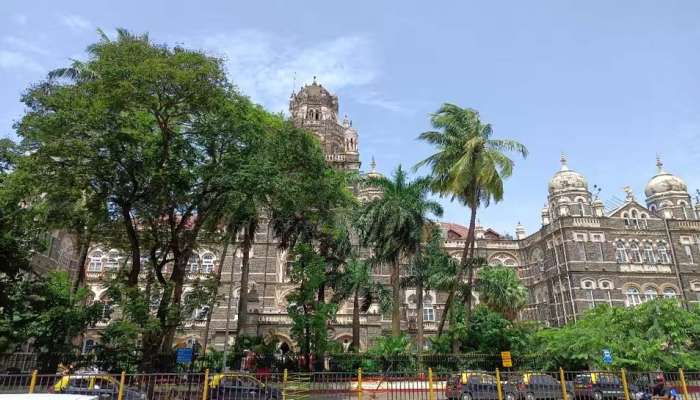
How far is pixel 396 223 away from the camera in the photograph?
84.2ft

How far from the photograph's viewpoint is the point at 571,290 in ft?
128

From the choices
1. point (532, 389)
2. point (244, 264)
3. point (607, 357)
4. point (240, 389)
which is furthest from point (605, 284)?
point (240, 389)

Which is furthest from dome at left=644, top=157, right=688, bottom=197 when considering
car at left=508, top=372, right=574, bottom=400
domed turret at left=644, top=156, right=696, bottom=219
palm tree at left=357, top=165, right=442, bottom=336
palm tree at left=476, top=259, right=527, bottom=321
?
car at left=508, top=372, right=574, bottom=400

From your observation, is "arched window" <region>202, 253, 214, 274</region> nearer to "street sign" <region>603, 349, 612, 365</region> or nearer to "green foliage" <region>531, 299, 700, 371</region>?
"green foliage" <region>531, 299, 700, 371</region>

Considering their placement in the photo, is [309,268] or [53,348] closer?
[53,348]

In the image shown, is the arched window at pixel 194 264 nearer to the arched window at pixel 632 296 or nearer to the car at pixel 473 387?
the car at pixel 473 387

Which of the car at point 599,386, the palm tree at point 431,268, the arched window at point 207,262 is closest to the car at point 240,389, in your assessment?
the car at point 599,386

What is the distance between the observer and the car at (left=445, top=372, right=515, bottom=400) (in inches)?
627

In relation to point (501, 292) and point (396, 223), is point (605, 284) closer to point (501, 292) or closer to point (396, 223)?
point (501, 292)

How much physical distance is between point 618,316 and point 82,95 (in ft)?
82.9

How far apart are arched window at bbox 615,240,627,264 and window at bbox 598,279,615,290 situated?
236cm

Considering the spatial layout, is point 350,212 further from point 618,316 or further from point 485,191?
point 618,316

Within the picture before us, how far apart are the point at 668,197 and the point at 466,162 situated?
30086mm

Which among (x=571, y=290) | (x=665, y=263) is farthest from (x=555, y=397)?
(x=665, y=263)
